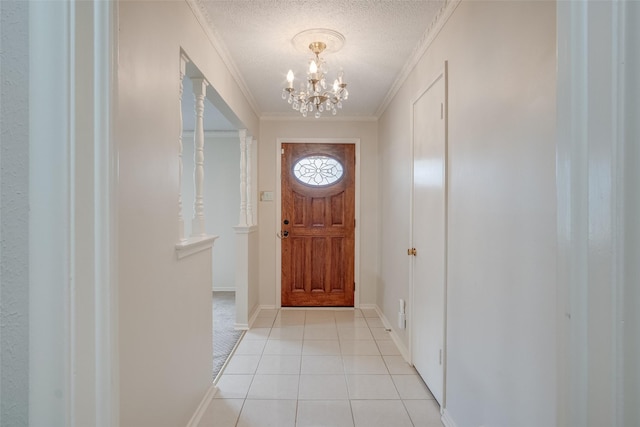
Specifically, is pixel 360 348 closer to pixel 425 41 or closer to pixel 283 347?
pixel 283 347

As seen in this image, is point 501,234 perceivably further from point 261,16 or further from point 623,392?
point 261,16

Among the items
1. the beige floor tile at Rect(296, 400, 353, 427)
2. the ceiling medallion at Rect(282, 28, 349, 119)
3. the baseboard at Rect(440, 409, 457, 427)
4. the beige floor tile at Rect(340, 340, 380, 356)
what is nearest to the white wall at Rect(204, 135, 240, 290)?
the beige floor tile at Rect(340, 340, 380, 356)

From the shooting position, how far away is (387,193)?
3.66 m

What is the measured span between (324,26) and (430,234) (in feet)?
4.73

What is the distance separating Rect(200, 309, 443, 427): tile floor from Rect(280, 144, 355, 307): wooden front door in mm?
776

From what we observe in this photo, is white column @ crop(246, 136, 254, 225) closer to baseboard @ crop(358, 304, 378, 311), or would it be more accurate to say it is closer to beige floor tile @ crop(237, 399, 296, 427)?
baseboard @ crop(358, 304, 378, 311)

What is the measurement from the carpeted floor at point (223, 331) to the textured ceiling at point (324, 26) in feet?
7.53

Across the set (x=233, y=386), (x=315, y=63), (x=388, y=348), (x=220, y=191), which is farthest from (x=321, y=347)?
(x=220, y=191)

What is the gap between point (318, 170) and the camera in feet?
13.9

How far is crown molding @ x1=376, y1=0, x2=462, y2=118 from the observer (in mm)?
1904

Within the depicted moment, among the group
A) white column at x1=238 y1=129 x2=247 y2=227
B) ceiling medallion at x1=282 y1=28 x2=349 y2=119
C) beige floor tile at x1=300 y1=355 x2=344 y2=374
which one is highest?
ceiling medallion at x1=282 y1=28 x2=349 y2=119

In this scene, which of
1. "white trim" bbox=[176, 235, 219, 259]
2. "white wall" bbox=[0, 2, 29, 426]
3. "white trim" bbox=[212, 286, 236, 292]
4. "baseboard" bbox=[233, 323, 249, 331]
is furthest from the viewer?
"white trim" bbox=[212, 286, 236, 292]

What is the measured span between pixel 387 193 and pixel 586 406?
10.5 ft

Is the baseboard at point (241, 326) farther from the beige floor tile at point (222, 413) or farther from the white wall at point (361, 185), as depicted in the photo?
the beige floor tile at point (222, 413)
